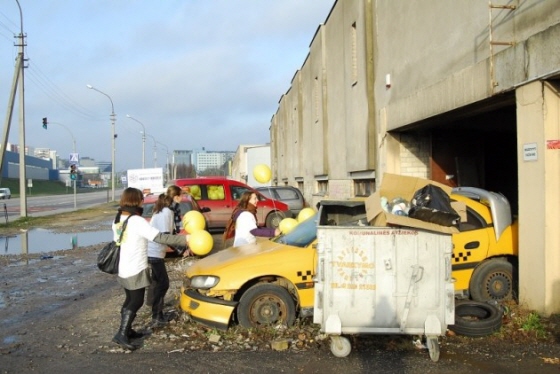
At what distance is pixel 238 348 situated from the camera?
5.63 meters

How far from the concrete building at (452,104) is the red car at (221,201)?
2309 millimetres

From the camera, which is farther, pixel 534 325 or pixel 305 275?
pixel 305 275

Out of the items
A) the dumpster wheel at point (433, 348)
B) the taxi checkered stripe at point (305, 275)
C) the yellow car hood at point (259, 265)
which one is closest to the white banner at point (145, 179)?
the yellow car hood at point (259, 265)

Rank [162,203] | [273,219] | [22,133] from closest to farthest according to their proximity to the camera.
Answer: [162,203] → [273,219] → [22,133]

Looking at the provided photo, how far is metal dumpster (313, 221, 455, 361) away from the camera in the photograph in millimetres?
5039

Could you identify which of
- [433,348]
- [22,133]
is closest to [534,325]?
[433,348]

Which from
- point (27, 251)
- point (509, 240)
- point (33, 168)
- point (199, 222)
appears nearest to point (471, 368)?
point (509, 240)

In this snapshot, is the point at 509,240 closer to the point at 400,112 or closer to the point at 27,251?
the point at 400,112

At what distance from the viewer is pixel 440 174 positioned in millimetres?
11469

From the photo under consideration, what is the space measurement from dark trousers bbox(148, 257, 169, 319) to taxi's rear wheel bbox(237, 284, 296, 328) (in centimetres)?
121

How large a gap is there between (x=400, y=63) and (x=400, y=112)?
1002mm

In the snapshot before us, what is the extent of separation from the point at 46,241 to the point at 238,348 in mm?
14168

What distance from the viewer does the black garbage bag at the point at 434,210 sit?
5066mm

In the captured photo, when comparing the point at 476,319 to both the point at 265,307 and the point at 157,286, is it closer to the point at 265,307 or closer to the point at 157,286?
the point at 265,307
